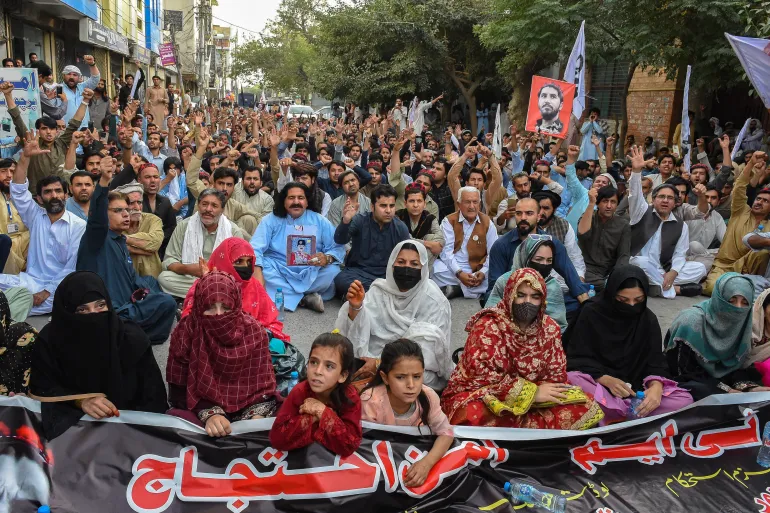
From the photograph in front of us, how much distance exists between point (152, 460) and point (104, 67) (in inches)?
889

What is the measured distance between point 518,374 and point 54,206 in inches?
142

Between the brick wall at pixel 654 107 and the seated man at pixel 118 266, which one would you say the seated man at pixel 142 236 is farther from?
the brick wall at pixel 654 107

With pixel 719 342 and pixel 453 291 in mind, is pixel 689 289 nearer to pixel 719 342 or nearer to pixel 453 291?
pixel 453 291

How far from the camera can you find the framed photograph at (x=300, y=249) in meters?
5.67

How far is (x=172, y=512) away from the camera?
2512 mm

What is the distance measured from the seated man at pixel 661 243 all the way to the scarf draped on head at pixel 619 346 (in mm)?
2791

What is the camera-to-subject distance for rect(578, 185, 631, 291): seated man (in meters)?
6.04

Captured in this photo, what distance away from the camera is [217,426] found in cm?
276

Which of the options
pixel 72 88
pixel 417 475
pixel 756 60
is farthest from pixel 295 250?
pixel 72 88

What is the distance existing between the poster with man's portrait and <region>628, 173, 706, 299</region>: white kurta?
2.36 meters

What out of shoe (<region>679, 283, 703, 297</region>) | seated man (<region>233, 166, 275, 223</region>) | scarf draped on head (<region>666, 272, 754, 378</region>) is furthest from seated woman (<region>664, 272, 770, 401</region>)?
seated man (<region>233, 166, 275, 223</region>)

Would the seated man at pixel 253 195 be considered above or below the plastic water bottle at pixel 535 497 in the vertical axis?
above

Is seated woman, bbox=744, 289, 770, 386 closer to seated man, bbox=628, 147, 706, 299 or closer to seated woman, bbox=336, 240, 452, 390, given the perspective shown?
seated woman, bbox=336, 240, 452, 390

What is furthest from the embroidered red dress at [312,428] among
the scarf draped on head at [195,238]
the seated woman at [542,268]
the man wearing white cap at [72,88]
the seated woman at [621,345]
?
the man wearing white cap at [72,88]
